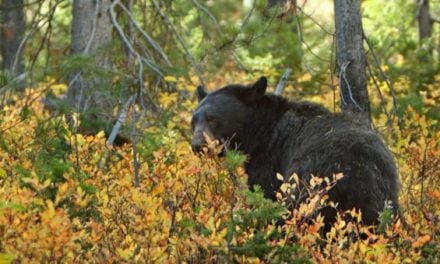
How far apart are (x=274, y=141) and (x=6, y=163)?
7.58 ft

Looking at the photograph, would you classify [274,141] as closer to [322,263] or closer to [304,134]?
[304,134]

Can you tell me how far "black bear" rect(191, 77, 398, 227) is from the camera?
17.1 ft

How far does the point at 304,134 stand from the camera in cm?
641

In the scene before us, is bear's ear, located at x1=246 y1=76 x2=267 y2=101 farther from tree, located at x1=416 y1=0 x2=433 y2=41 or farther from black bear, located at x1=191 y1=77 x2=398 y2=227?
tree, located at x1=416 y1=0 x2=433 y2=41

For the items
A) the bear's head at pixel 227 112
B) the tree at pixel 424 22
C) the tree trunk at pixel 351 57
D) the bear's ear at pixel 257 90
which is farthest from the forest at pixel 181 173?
the tree at pixel 424 22

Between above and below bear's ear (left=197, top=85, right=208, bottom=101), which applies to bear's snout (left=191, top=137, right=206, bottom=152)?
below

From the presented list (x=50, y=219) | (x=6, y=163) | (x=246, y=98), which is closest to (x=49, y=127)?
(x=6, y=163)

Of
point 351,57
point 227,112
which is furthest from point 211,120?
point 351,57

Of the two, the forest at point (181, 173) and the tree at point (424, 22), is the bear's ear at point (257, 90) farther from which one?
the tree at point (424, 22)

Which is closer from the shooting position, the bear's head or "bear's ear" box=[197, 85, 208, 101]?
the bear's head

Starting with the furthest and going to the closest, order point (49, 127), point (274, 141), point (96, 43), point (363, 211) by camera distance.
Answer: point (96, 43), point (274, 141), point (49, 127), point (363, 211)

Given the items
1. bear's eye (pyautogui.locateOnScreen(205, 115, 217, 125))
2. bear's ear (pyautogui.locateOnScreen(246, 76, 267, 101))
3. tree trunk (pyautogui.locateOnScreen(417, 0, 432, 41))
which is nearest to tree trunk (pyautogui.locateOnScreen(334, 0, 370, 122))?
bear's ear (pyautogui.locateOnScreen(246, 76, 267, 101))

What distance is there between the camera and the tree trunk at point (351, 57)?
23.0 ft

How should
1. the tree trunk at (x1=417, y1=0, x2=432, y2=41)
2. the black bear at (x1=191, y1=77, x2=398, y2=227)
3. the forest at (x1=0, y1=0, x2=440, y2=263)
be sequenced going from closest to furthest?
the forest at (x1=0, y1=0, x2=440, y2=263)
the black bear at (x1=191, y1=77, x2=398, y2=227)
the tree trunk at (x1=417, y1=0, x2=432, y2=41)
